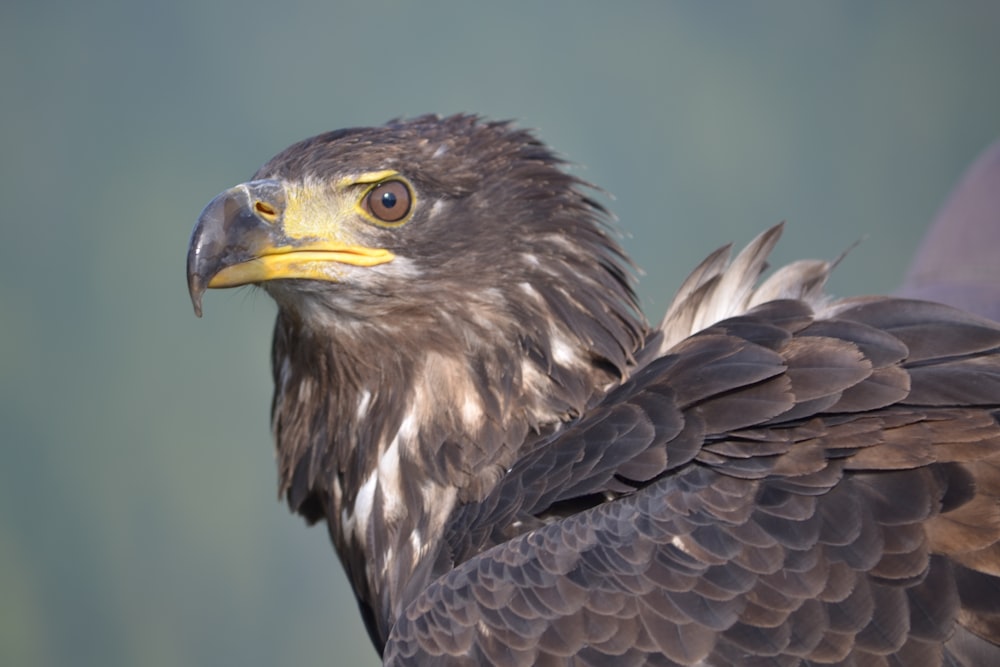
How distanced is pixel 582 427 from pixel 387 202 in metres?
0.54

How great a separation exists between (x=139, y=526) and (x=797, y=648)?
3130 millimetres

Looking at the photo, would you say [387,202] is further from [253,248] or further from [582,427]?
[582,427]

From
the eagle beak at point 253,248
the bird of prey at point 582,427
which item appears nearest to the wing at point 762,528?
the bird of prey at point 582,427

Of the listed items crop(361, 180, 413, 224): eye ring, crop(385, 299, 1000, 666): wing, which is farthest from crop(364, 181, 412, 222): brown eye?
crop(385, 299, 1000, 666): wing

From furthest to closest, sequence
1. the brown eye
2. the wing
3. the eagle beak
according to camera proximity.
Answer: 1. the brown eye
2. the eagle beak
3. the wing

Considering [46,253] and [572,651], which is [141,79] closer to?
[46,253]

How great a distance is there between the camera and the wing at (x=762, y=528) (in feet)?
4.66

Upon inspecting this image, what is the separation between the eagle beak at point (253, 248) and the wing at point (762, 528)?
0.52 metres

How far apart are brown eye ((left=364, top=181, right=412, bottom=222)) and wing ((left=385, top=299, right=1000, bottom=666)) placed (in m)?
0.53

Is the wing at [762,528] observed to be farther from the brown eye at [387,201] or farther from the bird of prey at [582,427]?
the brown eye at [387,201]

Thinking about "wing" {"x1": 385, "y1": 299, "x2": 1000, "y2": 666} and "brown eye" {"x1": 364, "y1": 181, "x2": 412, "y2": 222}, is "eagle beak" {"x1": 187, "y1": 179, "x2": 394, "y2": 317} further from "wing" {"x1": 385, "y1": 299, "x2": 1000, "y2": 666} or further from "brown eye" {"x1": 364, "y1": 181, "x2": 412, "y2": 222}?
"wing" {"x1": 385, "y1": 299, "x2": 1000, "y2": 666}

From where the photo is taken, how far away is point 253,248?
1.77m

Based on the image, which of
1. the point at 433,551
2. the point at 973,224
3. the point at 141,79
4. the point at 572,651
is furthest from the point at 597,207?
the point at 141,79

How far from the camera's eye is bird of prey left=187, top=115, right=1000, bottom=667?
1.44 meters
